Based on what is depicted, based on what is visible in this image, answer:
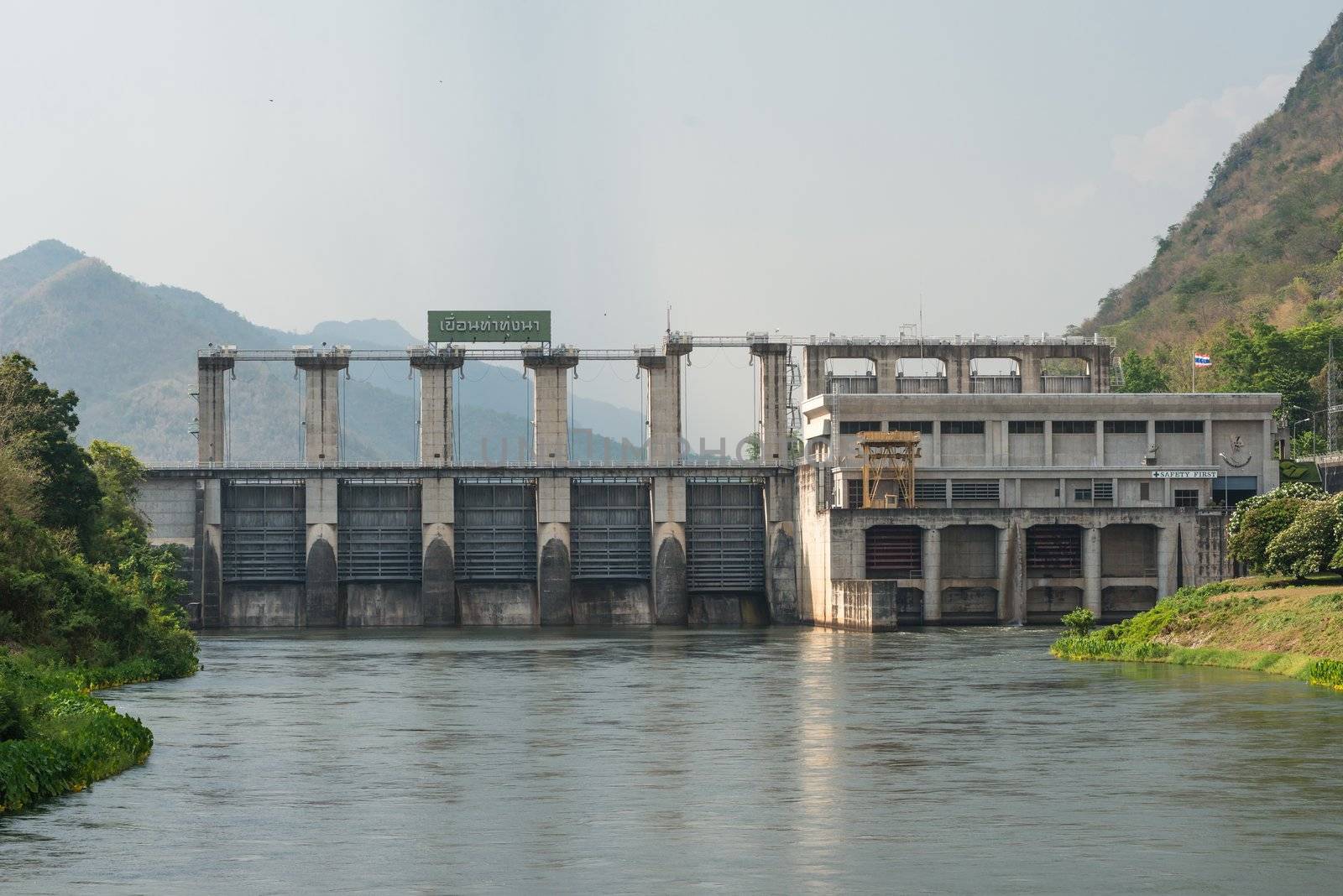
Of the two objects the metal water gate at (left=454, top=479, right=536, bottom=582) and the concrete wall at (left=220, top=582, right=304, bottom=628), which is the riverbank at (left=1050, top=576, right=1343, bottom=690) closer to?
the metal water gate at (left=454, top=479, right=536, bottom=582)

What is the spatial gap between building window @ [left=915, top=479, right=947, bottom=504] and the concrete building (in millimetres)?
83

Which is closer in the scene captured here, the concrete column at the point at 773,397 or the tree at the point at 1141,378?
the concrete column at the point at 773,397

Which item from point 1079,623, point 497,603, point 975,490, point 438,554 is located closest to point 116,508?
point 438,554

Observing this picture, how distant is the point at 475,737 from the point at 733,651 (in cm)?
4542

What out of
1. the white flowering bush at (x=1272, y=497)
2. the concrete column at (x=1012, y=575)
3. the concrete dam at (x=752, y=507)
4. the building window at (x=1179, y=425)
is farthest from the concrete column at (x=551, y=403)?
the white flowering bush at (x=1272, y=497)

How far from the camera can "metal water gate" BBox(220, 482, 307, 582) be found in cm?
13562

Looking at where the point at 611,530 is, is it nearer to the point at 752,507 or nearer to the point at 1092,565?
the point at 752,507

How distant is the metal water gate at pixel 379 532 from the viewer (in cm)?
13638

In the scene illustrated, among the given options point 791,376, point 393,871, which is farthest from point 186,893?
point 791,376

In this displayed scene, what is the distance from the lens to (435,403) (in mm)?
140500

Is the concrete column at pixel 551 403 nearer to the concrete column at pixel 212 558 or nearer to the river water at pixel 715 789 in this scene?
the concrete column at pixel 212 558

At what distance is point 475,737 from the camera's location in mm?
58312

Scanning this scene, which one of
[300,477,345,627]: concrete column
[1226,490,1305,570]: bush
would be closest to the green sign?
[300,477,345,627]: concrete column

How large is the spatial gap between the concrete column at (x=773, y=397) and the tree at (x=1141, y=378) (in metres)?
47.4
